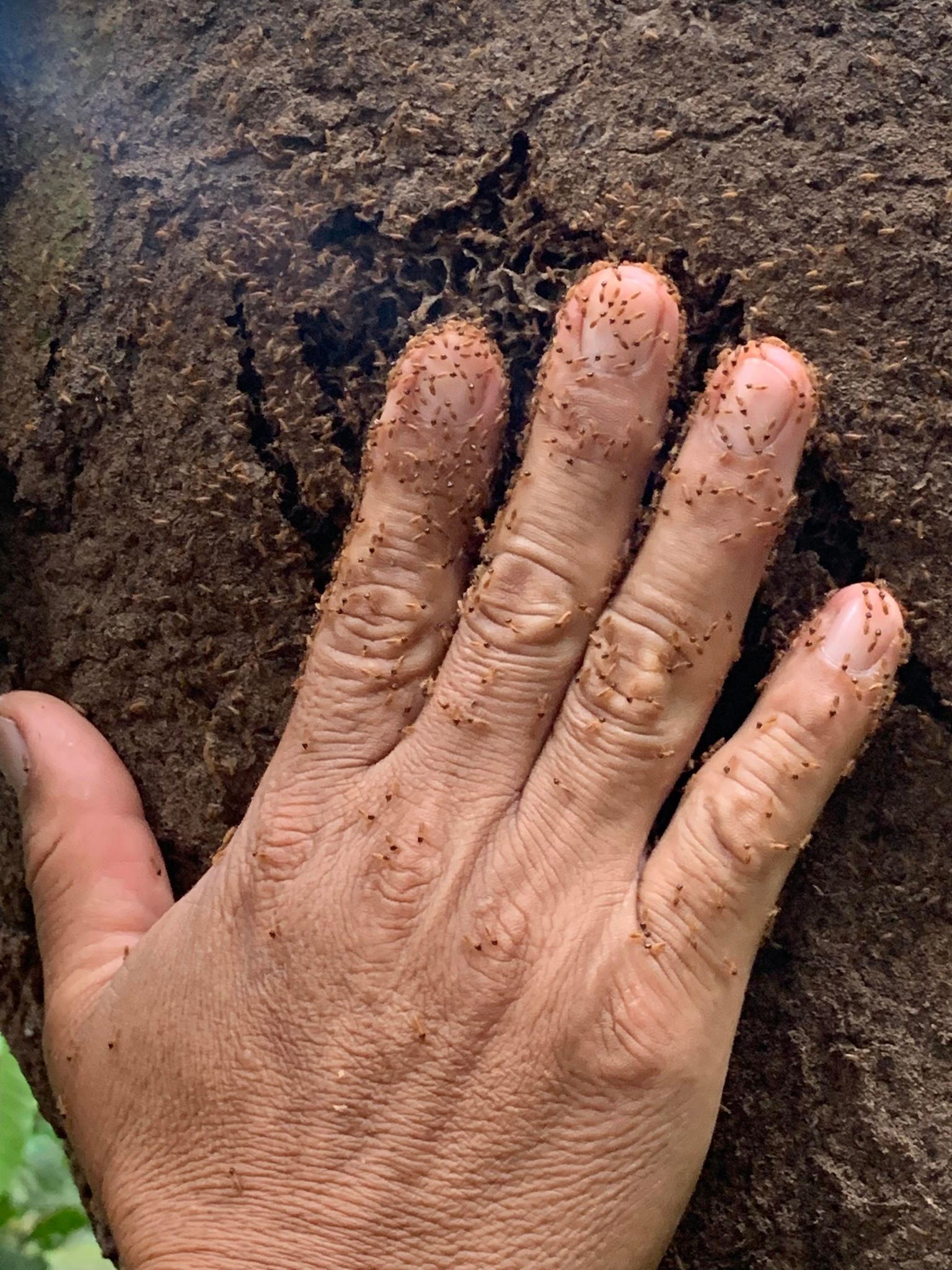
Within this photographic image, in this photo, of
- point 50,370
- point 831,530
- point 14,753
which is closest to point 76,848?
point 14,753

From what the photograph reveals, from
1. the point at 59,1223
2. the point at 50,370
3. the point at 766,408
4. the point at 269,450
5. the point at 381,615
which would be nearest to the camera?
the point at 766,408

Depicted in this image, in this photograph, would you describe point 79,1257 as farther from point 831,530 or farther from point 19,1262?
point 831,530

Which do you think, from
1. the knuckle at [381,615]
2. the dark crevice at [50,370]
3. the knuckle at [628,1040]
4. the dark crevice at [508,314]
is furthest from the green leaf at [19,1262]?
the dark crevice at [50,370]

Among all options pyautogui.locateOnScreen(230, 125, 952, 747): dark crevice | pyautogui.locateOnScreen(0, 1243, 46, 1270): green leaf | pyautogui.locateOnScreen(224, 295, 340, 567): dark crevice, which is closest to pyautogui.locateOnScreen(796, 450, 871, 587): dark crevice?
pyautogui.locateOnScreen(230, 125, 952, 747): dark crevice

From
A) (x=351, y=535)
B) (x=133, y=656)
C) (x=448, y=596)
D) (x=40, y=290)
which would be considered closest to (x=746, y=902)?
(x=448, y=596)

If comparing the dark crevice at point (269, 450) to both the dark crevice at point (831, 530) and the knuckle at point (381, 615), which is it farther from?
the dark crevice at point (831, 530)

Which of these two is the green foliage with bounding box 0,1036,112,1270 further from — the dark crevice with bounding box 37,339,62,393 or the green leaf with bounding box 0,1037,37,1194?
the dark crevice with bounding box 37,339,62,393

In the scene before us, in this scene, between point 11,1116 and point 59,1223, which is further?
point 59,1223

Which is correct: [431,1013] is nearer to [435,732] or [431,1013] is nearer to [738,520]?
[435,732]
